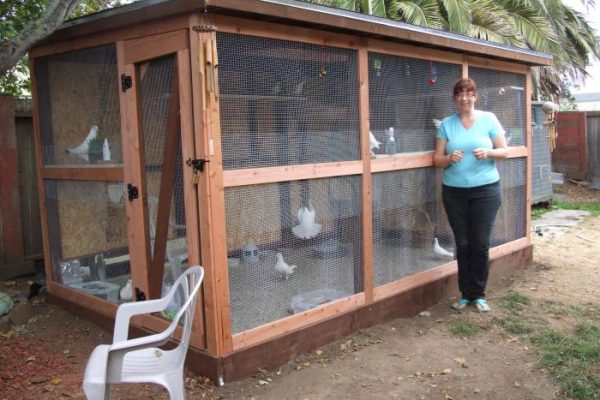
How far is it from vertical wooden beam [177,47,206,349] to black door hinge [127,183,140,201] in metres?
0.56

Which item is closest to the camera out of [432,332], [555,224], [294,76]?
[294,76]

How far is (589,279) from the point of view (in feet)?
18.4

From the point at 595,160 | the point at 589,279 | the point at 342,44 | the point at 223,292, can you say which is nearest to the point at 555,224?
the point at 589,279

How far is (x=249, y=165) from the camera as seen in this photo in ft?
10.9

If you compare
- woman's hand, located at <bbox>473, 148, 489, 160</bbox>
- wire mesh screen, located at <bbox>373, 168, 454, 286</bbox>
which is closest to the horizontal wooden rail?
wire mesh screen, located at <bbox>373, 168, 454, 286</bbox>

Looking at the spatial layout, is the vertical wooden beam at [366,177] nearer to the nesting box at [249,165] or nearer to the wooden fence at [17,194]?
the nesting box at [249,165]

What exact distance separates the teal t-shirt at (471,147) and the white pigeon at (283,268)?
166cm

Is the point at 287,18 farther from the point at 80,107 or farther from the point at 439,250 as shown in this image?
the point at 439,250

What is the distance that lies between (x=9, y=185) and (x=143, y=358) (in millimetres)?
3418

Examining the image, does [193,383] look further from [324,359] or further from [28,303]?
[28,303]

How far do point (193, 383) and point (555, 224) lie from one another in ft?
23.7

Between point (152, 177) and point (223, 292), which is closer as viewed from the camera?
point (223, 292)

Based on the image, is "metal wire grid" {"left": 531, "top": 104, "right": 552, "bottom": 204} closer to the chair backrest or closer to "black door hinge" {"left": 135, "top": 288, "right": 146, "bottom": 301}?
"black door hinge" {"left": 135, "top": 288, "right": 146, "bottom": 301}

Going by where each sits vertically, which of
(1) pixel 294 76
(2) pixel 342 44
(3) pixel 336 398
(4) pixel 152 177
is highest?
(2) pixel 342 44
